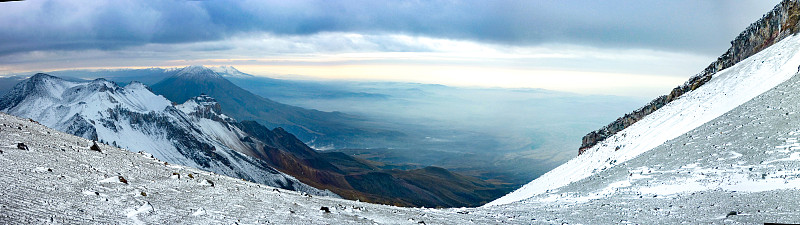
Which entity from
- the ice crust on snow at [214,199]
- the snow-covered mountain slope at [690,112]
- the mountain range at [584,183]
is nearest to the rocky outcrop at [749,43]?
the snow-covered mountain slope at [690,112]

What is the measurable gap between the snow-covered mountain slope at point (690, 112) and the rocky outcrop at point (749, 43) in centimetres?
740

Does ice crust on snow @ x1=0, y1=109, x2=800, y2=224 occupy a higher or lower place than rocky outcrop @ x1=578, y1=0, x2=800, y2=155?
lower

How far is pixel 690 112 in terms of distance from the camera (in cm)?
4669

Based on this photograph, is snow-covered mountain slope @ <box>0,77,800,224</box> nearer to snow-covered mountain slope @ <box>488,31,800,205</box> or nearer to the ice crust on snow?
the ice crust on snow

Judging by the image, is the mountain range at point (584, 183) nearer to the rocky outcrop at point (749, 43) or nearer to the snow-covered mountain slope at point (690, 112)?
the snow-covered mountain slope at point (690, 112)

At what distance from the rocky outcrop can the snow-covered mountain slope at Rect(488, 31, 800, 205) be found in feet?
24.3

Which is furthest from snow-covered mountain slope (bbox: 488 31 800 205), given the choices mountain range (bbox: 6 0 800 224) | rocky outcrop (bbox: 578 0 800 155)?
rocky outcrop (bbox: 578 0 800 155)

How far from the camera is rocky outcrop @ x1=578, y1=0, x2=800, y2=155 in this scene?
184 ft

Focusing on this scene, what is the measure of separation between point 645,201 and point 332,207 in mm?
17859

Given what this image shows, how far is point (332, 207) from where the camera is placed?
15.2 m

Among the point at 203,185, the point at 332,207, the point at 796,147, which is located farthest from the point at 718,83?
the point at 203,185

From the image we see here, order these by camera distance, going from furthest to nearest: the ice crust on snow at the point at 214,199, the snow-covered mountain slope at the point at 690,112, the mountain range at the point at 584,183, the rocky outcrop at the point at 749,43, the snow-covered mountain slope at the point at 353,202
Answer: the rocky outcrop at the point at 749,43
the snow-covered mountain slope at the point at 690,112
the mountain range at the point at 584,183
the snow-covered mountain slope at the point at 353,202
the ice crust on snow at the point at 214,199

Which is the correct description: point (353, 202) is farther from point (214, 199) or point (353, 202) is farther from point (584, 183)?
point (584, 183)

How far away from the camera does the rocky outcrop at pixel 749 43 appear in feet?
184
